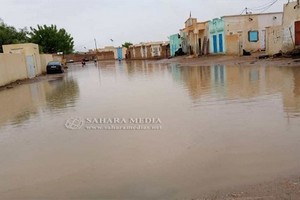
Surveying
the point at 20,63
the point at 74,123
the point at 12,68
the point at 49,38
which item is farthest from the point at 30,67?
the point at 49,38

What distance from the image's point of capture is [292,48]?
2536cm

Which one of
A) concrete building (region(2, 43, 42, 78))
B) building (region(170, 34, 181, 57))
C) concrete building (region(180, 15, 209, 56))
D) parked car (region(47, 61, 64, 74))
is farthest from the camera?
building (region(170, 34, 181, 57))

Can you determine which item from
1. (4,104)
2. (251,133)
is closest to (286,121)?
(251,133)

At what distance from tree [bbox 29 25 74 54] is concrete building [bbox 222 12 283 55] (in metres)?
34.2

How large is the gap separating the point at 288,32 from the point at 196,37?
2364cm

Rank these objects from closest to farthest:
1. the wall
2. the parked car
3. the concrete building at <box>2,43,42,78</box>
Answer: the wall
the concrete building at <box>2,43,42,78</box>
the parked car

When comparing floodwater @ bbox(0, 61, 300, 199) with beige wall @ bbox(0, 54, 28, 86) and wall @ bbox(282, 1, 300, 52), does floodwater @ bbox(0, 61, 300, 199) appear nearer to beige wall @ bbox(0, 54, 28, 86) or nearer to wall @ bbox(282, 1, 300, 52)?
beige wall @ bbox(0, 54, 28, 86)

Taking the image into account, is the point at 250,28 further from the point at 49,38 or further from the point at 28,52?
the point at 49,38

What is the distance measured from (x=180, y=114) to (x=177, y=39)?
52.9m

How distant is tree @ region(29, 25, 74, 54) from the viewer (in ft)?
196

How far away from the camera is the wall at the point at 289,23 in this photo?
24.7m

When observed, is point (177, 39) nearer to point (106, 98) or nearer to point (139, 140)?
point (106, 98)

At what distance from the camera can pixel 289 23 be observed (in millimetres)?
25422

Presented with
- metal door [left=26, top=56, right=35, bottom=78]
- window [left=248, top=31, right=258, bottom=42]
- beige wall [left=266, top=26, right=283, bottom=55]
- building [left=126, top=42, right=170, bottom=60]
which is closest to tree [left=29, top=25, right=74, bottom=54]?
building [left=126, top=42, right=170, bottom=60]
